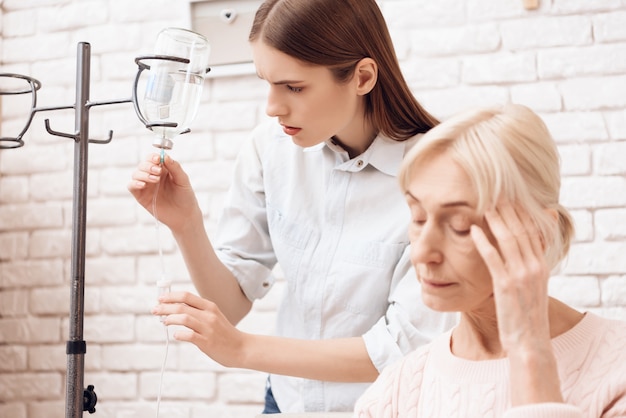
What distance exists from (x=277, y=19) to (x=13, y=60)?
5.17ft

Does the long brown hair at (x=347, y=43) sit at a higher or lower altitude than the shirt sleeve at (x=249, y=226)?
higher

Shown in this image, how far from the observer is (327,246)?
1.81 metres

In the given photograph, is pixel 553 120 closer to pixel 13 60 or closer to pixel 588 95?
pixel 588 95

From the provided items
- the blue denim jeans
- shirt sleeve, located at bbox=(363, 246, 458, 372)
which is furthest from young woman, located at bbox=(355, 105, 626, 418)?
the blue denim jeans

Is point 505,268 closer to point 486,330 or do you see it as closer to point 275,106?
point 486,330

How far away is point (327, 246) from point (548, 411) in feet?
2.78

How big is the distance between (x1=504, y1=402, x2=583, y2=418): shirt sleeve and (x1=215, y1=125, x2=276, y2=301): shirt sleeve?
979 millimetres

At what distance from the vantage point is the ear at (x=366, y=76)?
5.49 feet

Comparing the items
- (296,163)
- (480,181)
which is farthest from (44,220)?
(480,181)

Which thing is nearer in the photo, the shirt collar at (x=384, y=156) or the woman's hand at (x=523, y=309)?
the woman's hand at (x=523, y=309)

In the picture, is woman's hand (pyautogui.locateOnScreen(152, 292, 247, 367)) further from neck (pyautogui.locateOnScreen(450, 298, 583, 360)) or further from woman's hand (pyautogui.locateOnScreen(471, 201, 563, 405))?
woman's hand (pyautogui.locateOnScreen(471, 201, 563, 405))

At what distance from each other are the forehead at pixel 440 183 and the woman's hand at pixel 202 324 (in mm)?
511

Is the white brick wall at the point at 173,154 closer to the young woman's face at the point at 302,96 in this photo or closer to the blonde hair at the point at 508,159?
the young woman's face at the point at 302,96

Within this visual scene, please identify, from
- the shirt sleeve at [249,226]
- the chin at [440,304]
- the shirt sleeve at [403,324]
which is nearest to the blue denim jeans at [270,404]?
the shirt sleeve at [249,226]
